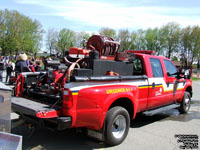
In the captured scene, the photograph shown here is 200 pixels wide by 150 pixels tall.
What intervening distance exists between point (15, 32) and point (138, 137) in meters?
51.2

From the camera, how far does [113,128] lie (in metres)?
4.23

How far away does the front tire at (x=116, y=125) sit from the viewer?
396 cm

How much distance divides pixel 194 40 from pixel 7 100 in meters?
56.4

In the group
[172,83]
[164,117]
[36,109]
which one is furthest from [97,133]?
[164,117]

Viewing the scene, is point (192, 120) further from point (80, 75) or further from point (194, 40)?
point (194, 40)

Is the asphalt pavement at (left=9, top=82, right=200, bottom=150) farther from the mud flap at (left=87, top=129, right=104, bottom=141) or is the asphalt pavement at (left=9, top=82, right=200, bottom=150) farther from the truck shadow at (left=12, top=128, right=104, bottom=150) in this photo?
the mud flap at (left=87, top=129, right=104, bottom=141)

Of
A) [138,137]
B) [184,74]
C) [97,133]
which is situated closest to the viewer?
[97,133]

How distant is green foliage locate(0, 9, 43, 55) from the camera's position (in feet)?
160

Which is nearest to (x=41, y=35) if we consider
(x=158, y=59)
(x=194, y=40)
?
(x=194, y=40)

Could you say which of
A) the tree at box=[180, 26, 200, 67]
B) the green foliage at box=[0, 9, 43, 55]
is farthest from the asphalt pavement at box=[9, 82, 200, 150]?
the tree at box=[180, 26, 200, 67]

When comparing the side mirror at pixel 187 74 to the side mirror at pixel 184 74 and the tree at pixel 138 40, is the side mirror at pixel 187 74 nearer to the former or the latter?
the side mirror at pixel 184 74

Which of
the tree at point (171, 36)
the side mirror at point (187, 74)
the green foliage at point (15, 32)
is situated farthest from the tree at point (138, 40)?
the side mirror at point (187, 74)

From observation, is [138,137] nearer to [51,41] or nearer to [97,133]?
[97,133]

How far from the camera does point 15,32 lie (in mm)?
50125
